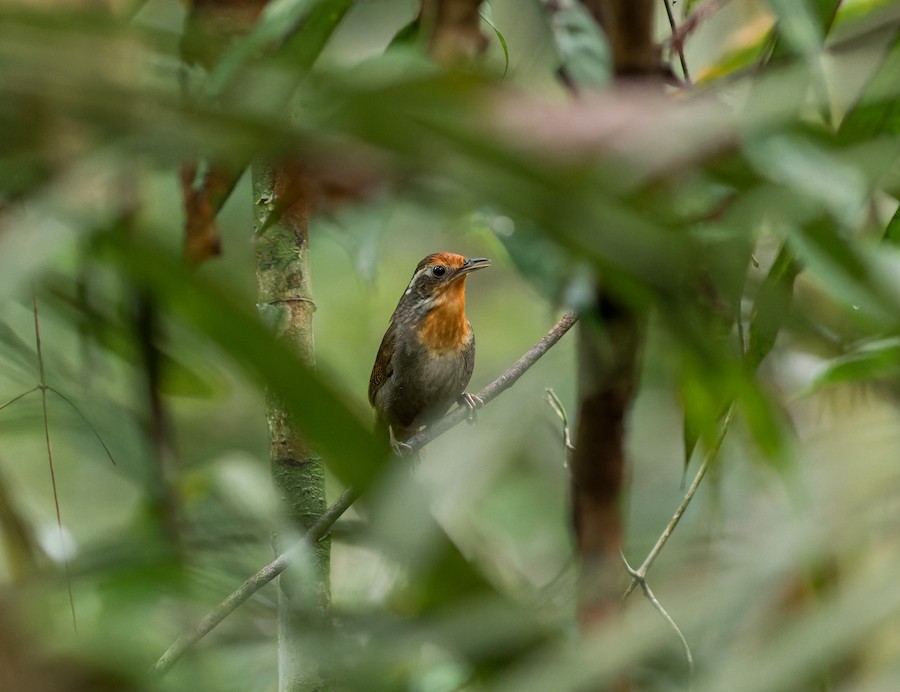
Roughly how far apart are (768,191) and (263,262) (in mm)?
1629

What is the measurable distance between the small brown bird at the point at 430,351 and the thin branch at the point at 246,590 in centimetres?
297

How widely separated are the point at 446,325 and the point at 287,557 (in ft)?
11.0

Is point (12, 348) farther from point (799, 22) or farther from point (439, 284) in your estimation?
point (439, 284)

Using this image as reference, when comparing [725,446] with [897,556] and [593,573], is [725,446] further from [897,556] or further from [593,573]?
[897,556]

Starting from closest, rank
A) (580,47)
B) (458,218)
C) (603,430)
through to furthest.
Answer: (458,218) → (603,430) → (580,47)

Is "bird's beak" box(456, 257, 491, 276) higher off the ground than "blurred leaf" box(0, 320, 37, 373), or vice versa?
"blurred leaf" box(0, 320, 37, 373)

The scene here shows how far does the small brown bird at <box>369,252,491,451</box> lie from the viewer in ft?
16.6

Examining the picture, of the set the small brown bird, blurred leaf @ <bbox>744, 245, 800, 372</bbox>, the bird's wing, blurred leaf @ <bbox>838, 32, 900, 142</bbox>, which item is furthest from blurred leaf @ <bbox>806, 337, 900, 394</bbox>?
the bird's wing

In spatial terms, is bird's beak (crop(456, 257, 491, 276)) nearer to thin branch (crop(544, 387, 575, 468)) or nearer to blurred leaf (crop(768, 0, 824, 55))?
thin branch (crop(544, 387, 575, 468))

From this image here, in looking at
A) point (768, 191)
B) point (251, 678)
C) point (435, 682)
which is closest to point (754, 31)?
point (435, 682)

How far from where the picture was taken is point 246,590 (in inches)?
69.6

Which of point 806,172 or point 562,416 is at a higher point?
point 806,172

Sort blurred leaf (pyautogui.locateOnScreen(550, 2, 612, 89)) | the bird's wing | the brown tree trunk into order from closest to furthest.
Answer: the brown tree trunk → blurred leaf (pyautogui.locateOnScreen(550, 2, 612, 89)) → the bird's wing

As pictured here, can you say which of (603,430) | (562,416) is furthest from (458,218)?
(562,416)
